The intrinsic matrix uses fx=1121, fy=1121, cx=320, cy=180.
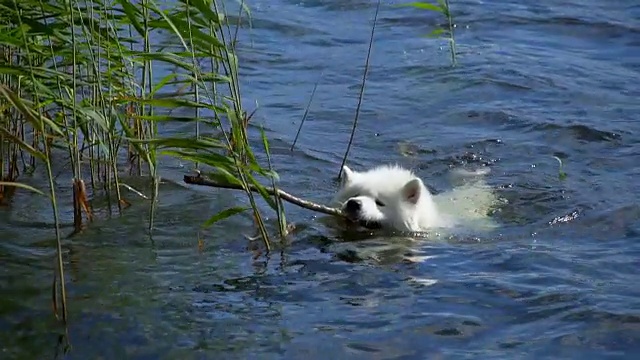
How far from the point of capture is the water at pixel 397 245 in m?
4.35

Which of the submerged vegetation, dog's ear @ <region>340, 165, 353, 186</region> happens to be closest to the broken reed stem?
the submerged vegetation

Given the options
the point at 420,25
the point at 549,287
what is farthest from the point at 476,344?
the point at 420,25

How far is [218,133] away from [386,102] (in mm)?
1628

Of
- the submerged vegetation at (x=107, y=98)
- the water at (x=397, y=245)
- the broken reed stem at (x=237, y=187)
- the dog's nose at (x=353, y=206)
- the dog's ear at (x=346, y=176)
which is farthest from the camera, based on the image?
the dog's ear at (x=346, y=176)

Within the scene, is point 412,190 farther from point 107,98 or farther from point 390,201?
point 107,98

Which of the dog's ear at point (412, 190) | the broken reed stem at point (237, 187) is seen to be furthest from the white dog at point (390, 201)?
the broken reed stem at point (237, 187)

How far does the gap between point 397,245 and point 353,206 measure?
31cm

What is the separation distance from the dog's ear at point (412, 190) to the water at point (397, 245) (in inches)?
11.6

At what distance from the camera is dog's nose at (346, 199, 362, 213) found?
19.5 ft

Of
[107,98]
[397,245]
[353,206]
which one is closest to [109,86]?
[107,98]

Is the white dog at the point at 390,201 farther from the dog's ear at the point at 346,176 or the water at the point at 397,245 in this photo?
the water at the point at 397,245

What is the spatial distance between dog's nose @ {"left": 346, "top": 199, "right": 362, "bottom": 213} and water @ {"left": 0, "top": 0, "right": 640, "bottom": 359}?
0.16m

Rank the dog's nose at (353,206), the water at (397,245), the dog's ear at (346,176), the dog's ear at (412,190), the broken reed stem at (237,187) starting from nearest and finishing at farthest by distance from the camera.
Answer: the water at (397,245), the broken reed stem at (237,187), the dog's nose at (353,206), the dog's ear at (412,190), the dog's ear at (346,176)

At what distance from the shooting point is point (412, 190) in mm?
6160
